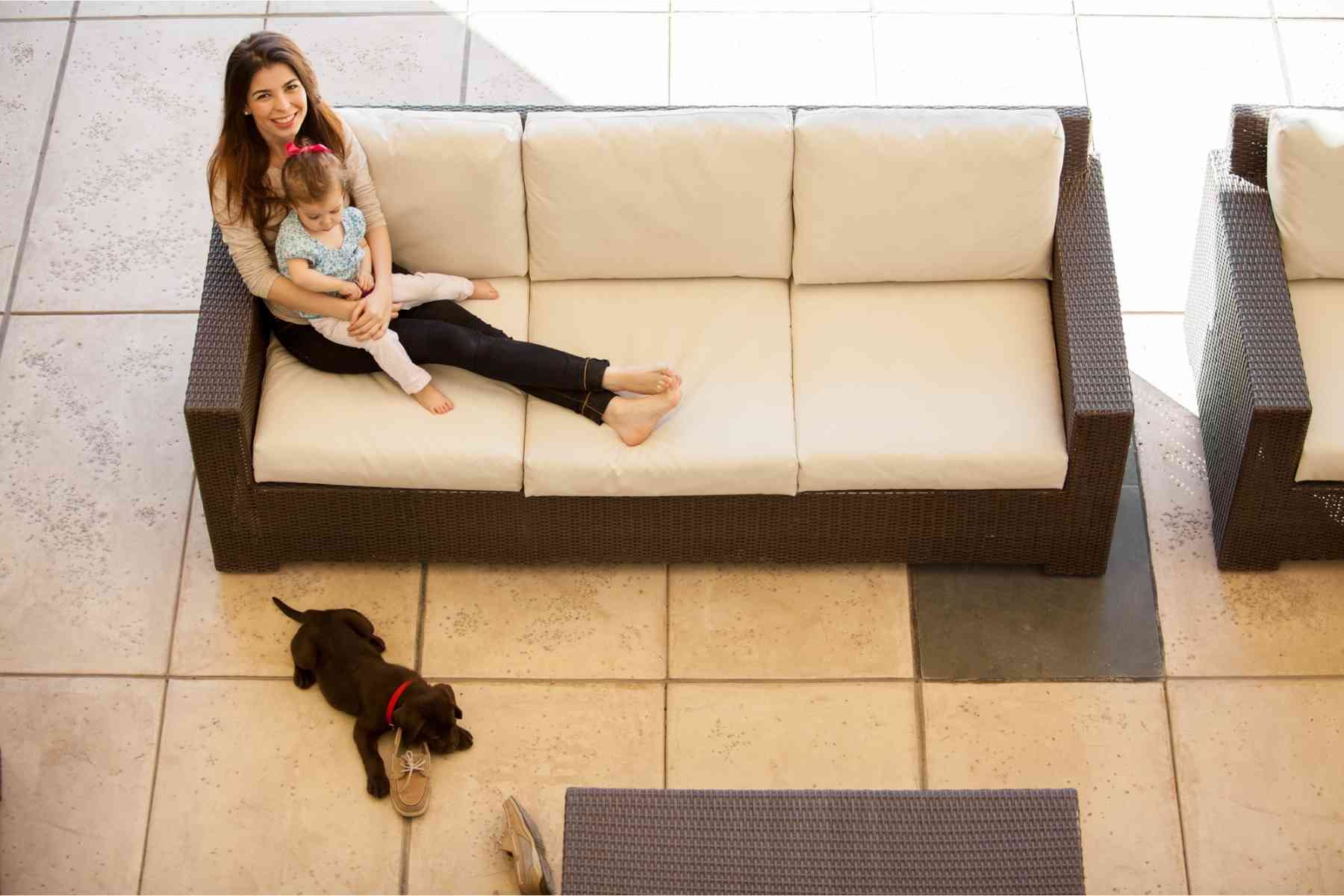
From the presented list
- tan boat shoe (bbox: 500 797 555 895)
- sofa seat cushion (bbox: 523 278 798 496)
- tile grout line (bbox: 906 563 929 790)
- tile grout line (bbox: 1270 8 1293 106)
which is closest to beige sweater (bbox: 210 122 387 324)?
sofa seat cushion (bbox: 523 278 798 496)

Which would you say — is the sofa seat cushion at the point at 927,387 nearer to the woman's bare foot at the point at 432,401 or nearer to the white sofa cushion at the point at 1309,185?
the white sofa cushion at the point at 1309,185

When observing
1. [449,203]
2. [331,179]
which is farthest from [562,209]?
[331,179]

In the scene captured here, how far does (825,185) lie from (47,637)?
2245 millimetres

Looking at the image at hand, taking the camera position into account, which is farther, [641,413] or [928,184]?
[928,184]

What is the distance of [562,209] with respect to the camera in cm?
400

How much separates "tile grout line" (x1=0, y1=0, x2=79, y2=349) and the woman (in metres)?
1.11

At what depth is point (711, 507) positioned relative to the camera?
3875 mm

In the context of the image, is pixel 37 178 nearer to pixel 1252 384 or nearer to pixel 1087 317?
pixel 1087 317

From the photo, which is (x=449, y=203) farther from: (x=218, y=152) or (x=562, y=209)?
(x=218, y=152)

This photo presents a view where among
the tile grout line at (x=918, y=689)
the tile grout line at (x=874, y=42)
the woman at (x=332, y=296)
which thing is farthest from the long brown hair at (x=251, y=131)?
the tile grout line at (x=874, y=42)

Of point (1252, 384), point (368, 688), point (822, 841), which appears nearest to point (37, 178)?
point (368, 688)

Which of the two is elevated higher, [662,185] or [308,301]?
[662,185]

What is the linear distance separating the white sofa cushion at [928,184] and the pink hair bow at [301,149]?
3.76 ft

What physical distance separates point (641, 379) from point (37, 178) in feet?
7.38
